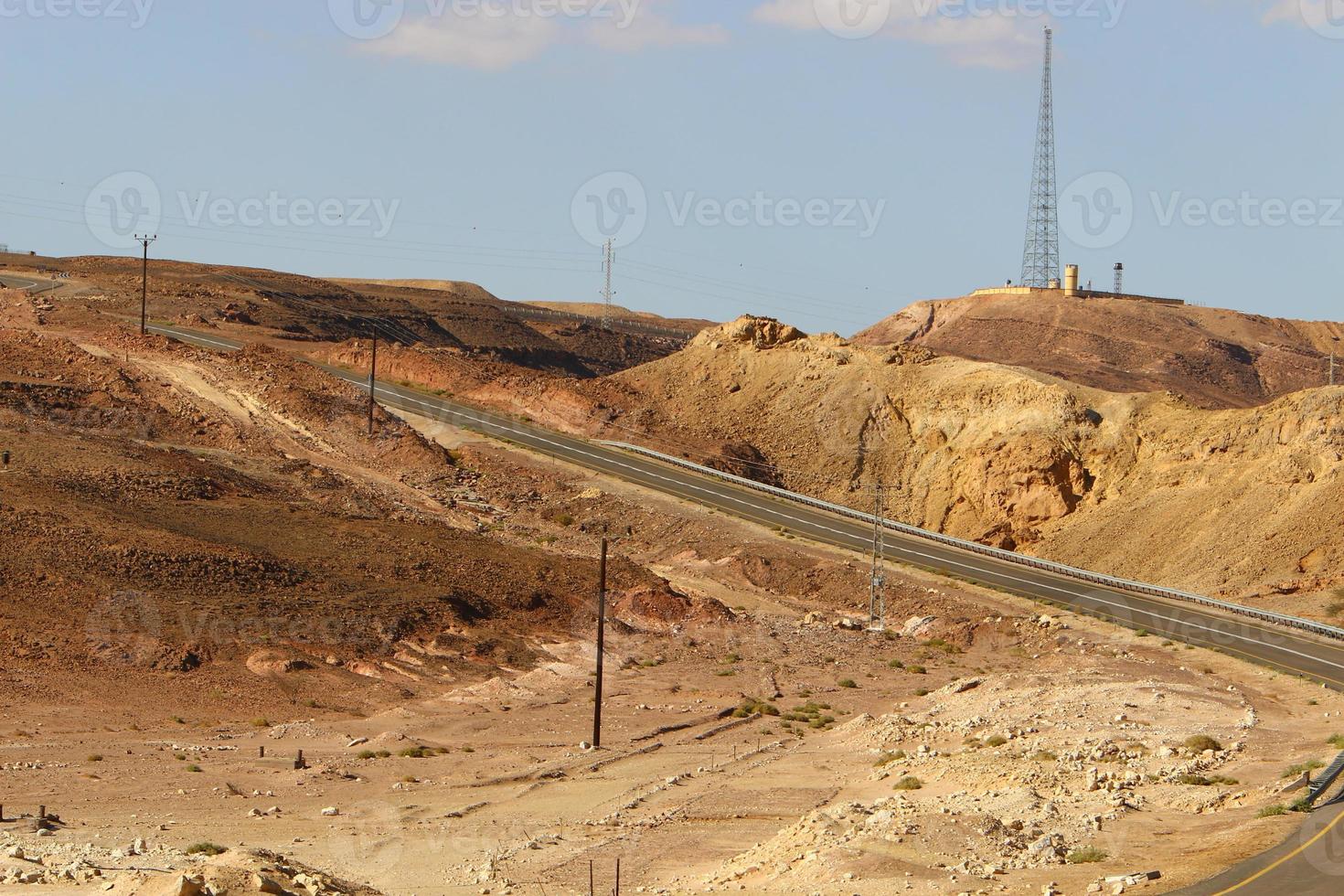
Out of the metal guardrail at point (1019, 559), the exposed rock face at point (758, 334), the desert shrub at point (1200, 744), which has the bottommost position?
the desert shrub at point (1200, 744)

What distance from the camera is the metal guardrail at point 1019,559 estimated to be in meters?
53.8

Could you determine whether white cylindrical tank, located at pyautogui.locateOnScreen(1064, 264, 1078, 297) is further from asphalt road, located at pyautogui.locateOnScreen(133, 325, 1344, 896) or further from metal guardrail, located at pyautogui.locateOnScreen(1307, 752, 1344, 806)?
metal guardrail, located at pyautogui.locateOnScreen(1307, 752, 1344, 806)

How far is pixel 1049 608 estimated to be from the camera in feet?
183

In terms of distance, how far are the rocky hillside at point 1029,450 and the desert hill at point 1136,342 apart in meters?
46.2

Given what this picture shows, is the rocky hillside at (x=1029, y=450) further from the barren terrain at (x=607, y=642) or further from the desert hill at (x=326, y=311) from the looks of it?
the desert hill at (x=326, y=311)

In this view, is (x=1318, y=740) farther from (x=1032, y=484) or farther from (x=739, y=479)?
(x=739, y=479)

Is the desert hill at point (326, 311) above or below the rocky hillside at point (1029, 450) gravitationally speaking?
above

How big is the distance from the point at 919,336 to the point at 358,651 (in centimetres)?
10829

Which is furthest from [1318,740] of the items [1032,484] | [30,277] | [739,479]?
[30,277]

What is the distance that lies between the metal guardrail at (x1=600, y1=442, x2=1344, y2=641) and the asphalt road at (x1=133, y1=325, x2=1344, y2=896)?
511mm

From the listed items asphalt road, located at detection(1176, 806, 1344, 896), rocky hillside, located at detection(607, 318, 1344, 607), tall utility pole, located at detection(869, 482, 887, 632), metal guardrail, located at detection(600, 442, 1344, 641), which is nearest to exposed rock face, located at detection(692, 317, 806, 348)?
rocky hillside, located at detection(607, 318, 1344, 607)

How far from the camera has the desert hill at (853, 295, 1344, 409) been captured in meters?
130

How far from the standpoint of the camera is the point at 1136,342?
138 metres

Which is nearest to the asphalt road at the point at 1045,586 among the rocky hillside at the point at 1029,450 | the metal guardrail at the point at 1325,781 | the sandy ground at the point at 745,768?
the metal guardrail at the point at 1325,781
